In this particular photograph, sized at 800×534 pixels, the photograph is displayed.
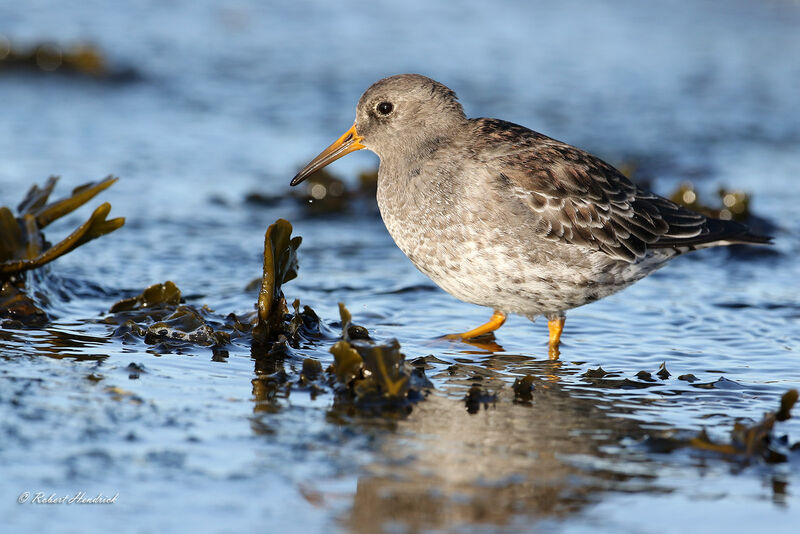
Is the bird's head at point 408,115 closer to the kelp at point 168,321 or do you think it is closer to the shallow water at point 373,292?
the shallow water at point 373,292

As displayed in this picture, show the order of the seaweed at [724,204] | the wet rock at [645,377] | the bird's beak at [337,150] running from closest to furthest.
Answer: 1. the wet rock at [645,377]
2. the bird's beak at [337,150]
3. the seaweed at [724,204]

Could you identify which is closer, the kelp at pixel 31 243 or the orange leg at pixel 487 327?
A: the kelp at pixel 31 243

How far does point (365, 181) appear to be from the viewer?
34.3 ft

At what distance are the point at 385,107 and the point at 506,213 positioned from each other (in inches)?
50.9

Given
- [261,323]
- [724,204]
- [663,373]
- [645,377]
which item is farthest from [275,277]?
[724,204]

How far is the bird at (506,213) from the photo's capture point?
6.40 m

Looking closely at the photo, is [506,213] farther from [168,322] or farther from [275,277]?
[168,322]

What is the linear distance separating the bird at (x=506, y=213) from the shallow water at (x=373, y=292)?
17.9 inches

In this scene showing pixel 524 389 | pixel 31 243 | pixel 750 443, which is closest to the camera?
pixel 750 443

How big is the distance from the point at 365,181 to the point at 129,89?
16.6ft

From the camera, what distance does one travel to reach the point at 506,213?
6.42m

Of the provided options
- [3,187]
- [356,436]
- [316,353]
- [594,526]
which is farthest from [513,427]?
[3,187]

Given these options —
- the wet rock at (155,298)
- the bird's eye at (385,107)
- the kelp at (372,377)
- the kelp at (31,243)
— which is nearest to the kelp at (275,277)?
the wet rock at (155,298)

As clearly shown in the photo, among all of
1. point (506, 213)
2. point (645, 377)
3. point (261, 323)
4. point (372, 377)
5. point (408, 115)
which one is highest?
point (408, 115)
